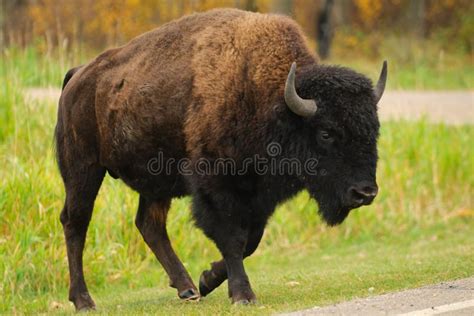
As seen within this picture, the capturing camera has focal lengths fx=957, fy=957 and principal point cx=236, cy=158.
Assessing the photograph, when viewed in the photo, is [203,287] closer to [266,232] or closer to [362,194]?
[362,194]

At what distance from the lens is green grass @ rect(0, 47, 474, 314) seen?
885 cm

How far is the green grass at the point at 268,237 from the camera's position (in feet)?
29.0

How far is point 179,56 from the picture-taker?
8234mm

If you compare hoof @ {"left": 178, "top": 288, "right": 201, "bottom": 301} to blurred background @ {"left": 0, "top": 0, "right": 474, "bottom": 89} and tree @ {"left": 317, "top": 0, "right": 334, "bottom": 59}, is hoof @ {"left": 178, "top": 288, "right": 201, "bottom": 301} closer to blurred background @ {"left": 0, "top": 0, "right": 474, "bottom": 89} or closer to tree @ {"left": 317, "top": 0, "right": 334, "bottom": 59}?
blurred background @ {"left": 0, "top": 0, "right": 474, "bottom": 89}

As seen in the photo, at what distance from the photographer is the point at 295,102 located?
7223 millimetres

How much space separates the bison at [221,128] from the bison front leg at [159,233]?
0.02 m

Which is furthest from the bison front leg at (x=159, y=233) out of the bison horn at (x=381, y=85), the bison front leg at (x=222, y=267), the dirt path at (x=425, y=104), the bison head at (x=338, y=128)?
the dirt path at (x=425, y=104)

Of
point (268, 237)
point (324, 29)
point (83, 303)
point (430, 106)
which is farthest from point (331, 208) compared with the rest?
point (324, 29)

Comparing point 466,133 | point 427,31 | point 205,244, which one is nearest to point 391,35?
point 427,31

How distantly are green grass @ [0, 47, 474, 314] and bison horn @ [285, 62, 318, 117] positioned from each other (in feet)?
4.76

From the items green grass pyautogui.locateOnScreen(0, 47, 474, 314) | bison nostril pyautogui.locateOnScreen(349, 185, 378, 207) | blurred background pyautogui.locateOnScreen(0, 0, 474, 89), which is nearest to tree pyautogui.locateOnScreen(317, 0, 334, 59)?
blurred background pyautogui.locateOnScreen(0, 0, 474, 89)

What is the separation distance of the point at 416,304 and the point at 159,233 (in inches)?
125

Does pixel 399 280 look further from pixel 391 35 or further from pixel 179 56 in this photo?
pixel 391 35

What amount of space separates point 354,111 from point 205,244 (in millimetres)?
4864
